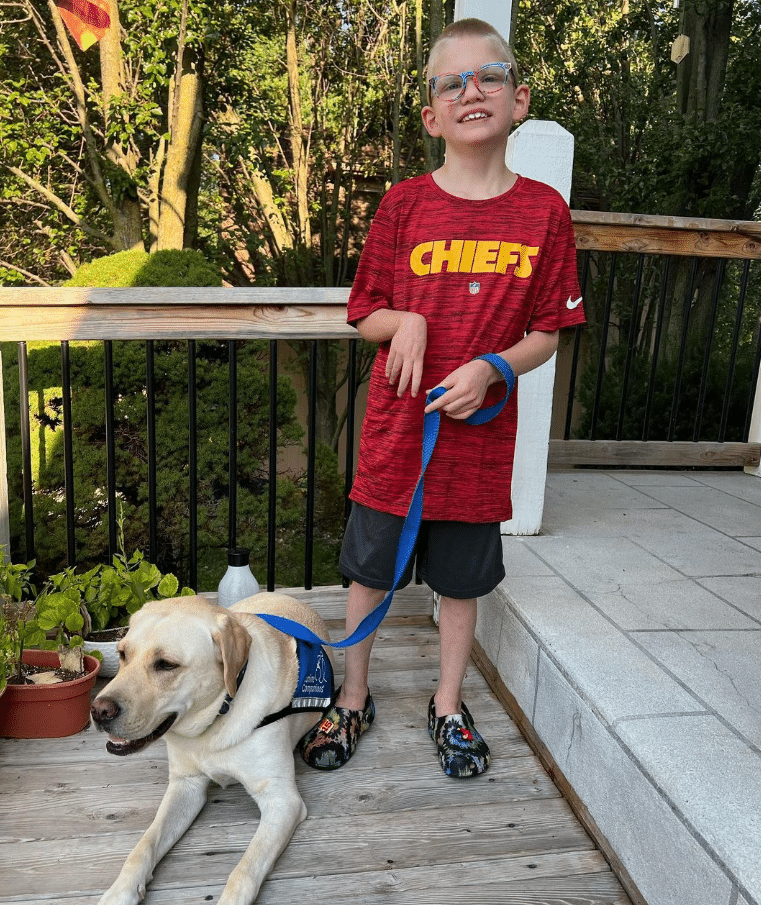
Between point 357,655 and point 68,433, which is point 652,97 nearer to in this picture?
point 68,433

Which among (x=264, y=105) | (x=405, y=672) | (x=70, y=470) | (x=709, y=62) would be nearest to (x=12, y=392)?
(x=70, y=470)

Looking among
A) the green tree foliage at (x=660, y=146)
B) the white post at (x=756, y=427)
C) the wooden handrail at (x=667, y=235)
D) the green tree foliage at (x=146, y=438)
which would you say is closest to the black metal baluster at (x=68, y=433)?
the green tree foliage at (x=146, y=438)

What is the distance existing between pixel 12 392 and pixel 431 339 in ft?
12.5

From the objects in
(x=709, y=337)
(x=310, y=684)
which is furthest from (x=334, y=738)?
(x=709, y=337)

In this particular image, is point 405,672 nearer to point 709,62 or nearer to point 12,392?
point 12,392

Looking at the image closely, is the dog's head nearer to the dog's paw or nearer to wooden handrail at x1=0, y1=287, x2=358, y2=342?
the dog's paw

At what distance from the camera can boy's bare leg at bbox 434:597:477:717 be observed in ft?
7.22

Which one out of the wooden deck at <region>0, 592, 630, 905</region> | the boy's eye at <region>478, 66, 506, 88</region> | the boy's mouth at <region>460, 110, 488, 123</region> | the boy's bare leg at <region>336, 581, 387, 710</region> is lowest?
the wooden deck at <region>0, 592, 630, 905</region>

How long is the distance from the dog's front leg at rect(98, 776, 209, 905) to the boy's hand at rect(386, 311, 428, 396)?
Answer: 42.4 inches

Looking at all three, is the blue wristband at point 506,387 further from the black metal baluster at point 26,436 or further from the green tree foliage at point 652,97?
the green tree foliage at point 652,97

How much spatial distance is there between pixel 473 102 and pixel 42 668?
1.95 m

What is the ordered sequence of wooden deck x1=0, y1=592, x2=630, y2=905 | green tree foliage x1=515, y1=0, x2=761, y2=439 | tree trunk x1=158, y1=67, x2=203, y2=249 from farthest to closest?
tree trunk x1=158, y1=67, x2=203, y2=249, green tree foliage x1=515, y1=0, x2=761, y2=439, wooden deck x1=0, y1=592, x2=630, y2=905

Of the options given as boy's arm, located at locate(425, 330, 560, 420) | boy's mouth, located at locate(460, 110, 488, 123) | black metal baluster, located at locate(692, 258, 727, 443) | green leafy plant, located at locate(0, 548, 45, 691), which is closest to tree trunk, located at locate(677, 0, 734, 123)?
black metal baluster, located at locate(692, 258, 727, 443)

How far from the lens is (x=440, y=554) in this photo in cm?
212
